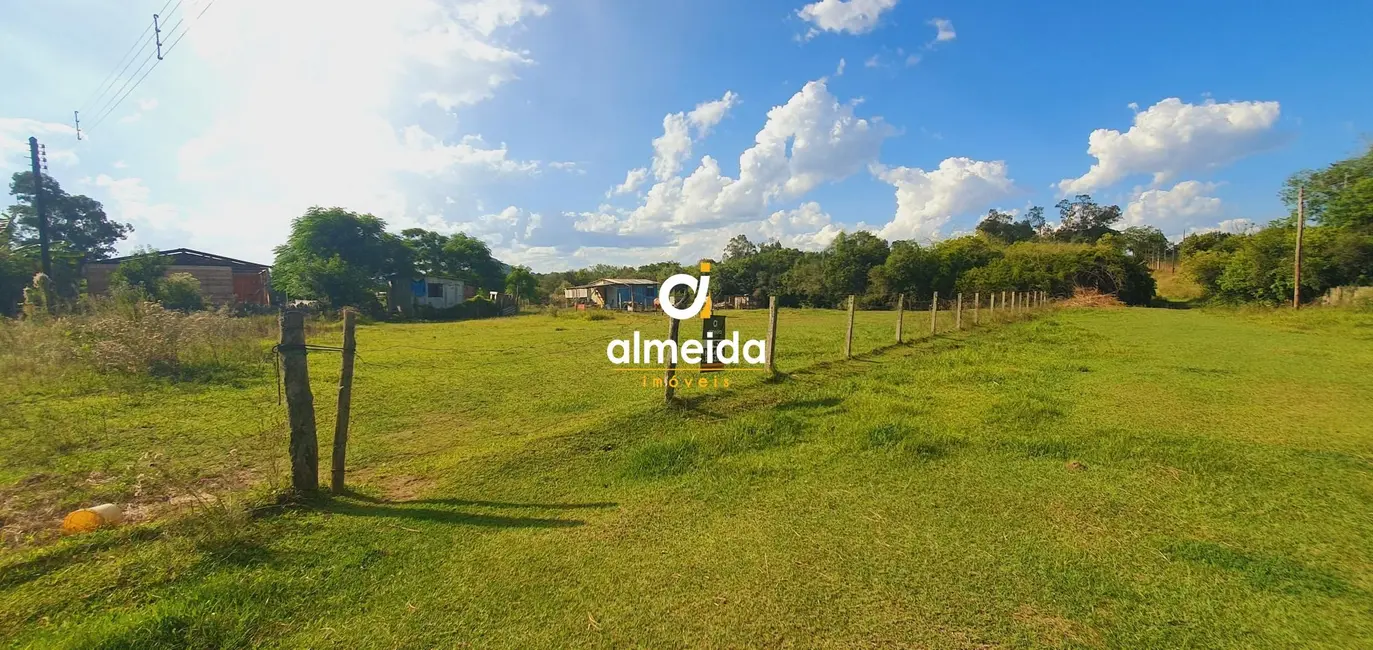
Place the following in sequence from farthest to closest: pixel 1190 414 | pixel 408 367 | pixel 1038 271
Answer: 1. pixel 1038 271
2. pixel 408 367
3. pixel 1190 414

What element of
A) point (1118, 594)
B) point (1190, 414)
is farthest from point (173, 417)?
point (1190, 414)

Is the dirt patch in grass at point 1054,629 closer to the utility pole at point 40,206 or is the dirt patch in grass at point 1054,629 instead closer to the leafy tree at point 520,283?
the utility pole at point 40,206

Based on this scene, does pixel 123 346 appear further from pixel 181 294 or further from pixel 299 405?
pixel 181 294

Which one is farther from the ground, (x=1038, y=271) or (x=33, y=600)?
(x=1038, y=271)

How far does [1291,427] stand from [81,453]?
12.1m

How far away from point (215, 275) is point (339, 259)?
548 cm

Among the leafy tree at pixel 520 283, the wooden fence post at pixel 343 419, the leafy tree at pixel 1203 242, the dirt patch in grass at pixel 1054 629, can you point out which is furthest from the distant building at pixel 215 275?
the leafy tree at pixel 1203 242

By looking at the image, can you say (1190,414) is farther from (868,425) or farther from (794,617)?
(794,617)

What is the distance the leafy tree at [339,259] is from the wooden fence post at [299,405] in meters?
28.8

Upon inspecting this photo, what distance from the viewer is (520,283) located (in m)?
43.9

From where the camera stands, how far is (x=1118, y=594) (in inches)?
105

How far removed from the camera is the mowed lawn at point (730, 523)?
2.48 m

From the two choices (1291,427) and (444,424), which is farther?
(444,424)
